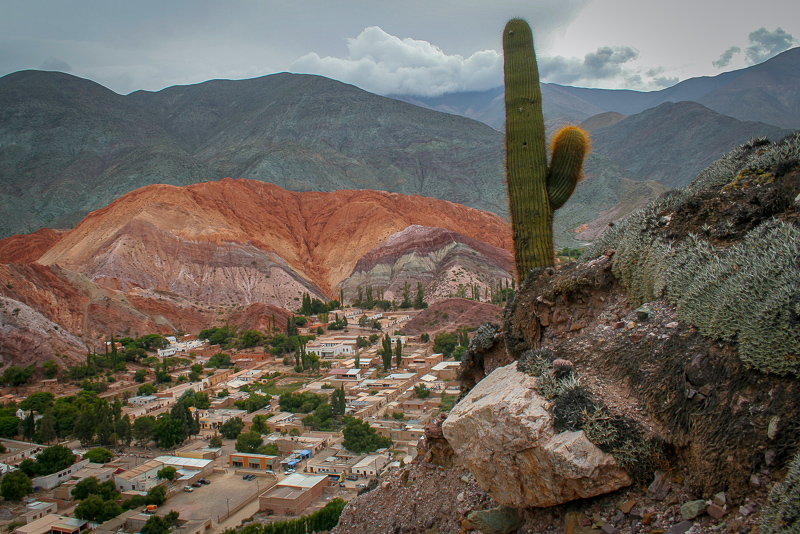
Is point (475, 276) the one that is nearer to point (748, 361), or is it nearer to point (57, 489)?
point (57, 489)

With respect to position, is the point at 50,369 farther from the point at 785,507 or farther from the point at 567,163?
the point at 785,507

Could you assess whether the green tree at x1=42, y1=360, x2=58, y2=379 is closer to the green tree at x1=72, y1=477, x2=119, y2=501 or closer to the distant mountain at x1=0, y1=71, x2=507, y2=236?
the green tree at x1=72, y1=477, x2=119, y2=501

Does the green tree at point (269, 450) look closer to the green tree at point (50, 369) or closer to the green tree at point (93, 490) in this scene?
the green tree at point (93, 490)

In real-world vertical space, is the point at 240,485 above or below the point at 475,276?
below

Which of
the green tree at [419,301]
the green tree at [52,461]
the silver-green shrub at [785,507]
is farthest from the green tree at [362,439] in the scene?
the green tree at [419,301]

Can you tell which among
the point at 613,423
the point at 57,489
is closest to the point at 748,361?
the point at 613,423

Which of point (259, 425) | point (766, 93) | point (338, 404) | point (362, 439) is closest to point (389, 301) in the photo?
point (338, 404)
